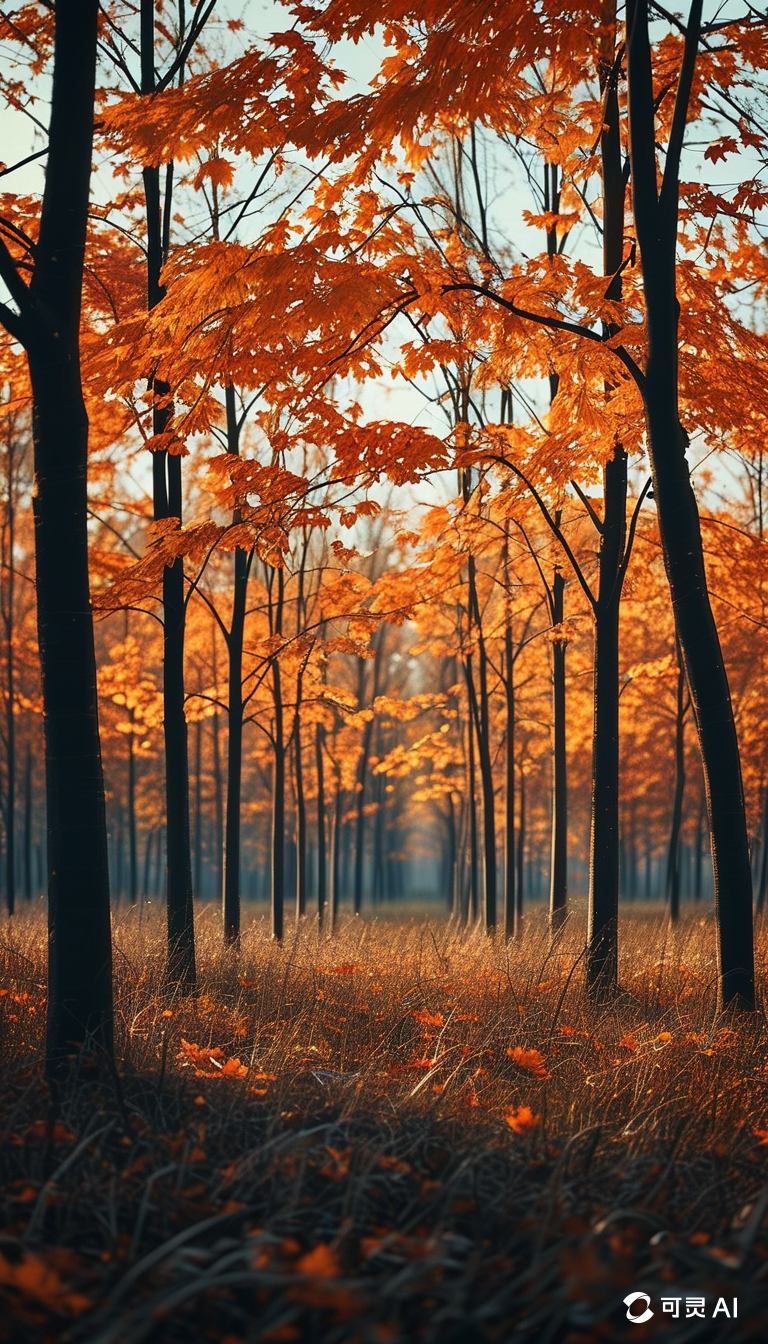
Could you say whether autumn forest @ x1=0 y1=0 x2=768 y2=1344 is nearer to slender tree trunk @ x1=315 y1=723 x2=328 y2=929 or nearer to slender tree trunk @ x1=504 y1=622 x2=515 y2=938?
slender tree trunk @ x1=504 y1=622 x2=515 y2=938

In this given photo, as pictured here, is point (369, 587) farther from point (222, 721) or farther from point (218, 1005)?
point (222, 721)

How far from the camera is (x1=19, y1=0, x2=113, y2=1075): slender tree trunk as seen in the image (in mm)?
4062

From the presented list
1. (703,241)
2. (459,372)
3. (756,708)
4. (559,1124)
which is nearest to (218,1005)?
(559,1124)

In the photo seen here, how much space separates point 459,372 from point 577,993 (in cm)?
757

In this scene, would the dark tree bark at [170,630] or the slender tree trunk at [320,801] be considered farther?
the slender tree trunk at [320,801]

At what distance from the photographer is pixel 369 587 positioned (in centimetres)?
1045

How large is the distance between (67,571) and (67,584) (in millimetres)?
61

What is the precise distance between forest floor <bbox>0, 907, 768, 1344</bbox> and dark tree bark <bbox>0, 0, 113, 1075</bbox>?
1.26 ft

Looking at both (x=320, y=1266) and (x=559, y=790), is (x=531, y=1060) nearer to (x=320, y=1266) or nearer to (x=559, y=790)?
→ (x=320, y=1266)

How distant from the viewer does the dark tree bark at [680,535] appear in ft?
18.9

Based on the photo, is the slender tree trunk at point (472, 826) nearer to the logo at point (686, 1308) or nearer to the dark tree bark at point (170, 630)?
the dark tree bark at point (170, 630)

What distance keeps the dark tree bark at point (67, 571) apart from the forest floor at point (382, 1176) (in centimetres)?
38

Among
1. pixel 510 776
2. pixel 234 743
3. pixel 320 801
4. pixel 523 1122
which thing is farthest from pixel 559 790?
pixel 320 801

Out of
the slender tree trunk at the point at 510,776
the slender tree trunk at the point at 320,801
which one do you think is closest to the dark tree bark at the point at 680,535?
the slender tree trunk at the point at 510,776
